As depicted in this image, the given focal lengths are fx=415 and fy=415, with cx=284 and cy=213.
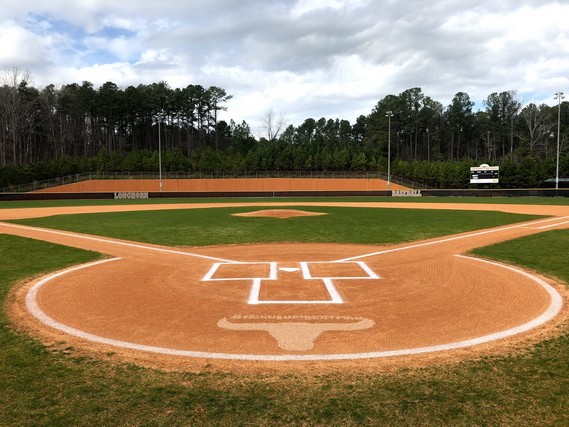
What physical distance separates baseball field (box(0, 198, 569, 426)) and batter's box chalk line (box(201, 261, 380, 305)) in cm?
5

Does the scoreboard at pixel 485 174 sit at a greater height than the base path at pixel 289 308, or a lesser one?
greater

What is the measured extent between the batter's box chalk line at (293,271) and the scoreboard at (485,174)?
2334 inches

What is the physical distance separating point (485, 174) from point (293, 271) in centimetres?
6183

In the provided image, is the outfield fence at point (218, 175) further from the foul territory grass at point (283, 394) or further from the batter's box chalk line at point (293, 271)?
the foul territory grass at point (283, 394)

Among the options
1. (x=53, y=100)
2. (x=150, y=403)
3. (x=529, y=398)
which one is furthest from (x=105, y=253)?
(x=53, y=100)

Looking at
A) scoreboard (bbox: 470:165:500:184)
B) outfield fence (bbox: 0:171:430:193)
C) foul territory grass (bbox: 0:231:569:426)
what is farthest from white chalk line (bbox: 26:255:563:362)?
outfield fence (bbox: 0:171:430:193)

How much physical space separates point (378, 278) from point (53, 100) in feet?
358

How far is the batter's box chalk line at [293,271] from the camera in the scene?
30.5 feet

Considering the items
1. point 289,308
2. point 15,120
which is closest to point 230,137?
point 15,120

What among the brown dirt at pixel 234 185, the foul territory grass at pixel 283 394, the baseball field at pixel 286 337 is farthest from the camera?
the brown dirt at pixel 234 185

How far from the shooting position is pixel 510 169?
6700 cm

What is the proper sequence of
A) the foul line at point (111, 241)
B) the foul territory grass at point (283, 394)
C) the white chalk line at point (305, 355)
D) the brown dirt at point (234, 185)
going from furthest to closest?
the brown dirt at point (234, 185) < the foul line at point (111, 241) < the white chalk line at point (305, 355) < the foul territory grass at point (283, 394)

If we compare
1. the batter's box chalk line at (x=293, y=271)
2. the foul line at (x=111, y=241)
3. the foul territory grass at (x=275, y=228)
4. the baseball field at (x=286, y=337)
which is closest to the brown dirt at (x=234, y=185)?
the foul territory grass at (x=275, y=228)

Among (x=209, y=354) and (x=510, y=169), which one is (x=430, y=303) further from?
(x=510, y=169)
